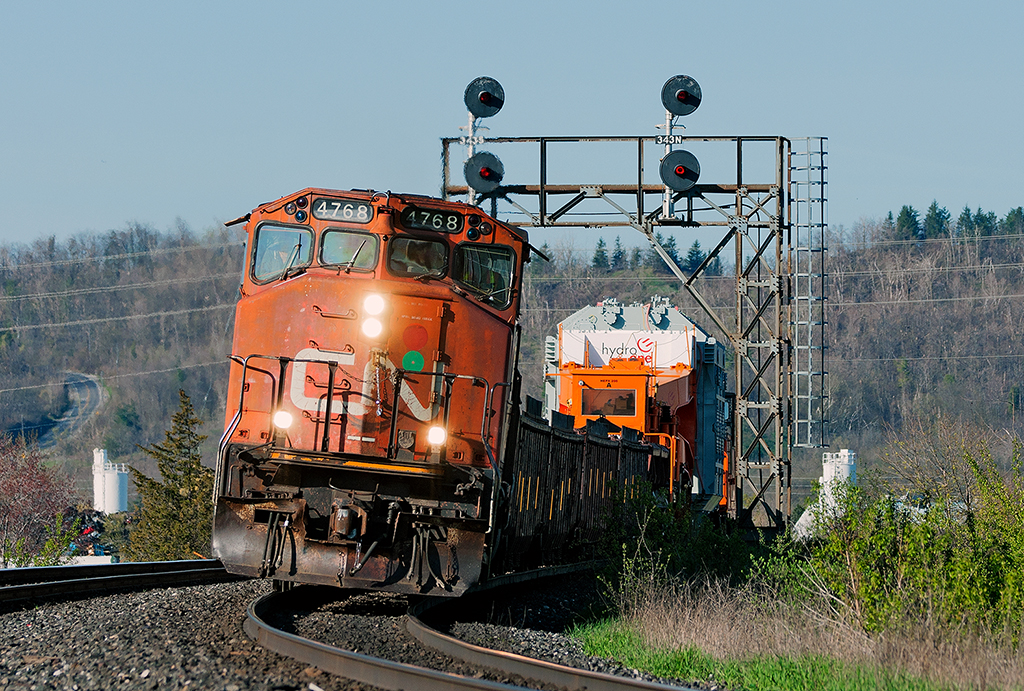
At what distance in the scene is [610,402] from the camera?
22.7 m

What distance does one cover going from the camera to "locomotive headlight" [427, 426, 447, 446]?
418 inches

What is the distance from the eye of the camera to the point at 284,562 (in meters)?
A: 10.3

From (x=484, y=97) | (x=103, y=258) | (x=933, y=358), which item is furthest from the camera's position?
(x=103, y=258)

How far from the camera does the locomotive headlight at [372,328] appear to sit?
1077 centimetres

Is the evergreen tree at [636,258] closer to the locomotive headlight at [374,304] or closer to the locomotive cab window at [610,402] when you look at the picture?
the locomotive cab window at [610,402]

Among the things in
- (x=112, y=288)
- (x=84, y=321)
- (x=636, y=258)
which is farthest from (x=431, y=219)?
(x=636, y=258)

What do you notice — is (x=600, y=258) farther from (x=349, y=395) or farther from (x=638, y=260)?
(x=349, y=395)

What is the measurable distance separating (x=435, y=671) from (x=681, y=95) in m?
14.1

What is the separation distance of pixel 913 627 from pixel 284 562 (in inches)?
214

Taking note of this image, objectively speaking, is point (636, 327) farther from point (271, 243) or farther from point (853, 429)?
point (853, 429)

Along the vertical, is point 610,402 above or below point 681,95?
below

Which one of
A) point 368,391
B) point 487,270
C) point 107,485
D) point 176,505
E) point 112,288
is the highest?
point 112,288

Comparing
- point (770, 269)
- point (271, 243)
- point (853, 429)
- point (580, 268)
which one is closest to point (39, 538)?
point (770, 269)

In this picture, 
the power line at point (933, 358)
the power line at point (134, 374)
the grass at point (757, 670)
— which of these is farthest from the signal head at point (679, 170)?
the power line at point (134, 374)
